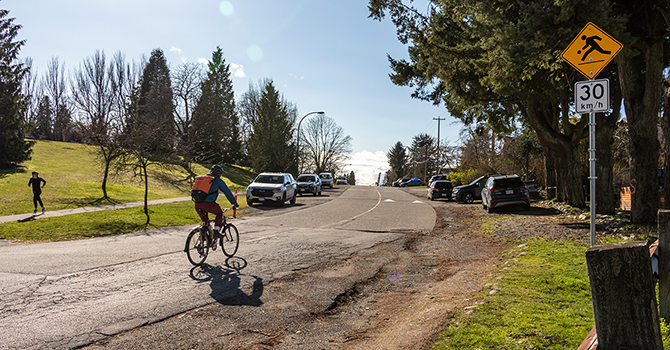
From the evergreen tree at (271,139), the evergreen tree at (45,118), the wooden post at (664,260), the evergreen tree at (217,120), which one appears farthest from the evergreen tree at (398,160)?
the wooden post at (664,260)

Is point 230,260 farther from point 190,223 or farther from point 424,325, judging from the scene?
point 190,223

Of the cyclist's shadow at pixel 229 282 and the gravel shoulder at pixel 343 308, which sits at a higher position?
the cyclist's shadow at pixel 229 282

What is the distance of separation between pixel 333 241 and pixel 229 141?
5553 cm

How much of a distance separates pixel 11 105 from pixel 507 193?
36.2 m

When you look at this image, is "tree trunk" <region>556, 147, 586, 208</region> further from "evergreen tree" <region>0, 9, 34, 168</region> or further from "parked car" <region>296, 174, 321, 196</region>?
"evergreen tree" <region>0, 9, 34, 168</region>

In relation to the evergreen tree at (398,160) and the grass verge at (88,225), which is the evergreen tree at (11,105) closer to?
the grass verge at (88,225)

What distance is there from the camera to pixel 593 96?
20.8 ft

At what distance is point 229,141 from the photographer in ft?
208

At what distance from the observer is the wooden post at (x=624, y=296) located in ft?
7.88

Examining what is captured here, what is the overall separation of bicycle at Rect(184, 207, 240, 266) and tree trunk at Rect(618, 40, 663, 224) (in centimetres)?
1139

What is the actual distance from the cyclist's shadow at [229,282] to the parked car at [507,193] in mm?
14764

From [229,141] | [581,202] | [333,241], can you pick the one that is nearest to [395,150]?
[229,141]

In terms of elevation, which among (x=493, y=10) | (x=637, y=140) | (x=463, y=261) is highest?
(x=493, y=10)

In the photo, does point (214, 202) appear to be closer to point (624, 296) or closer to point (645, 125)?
point (624, 296)
